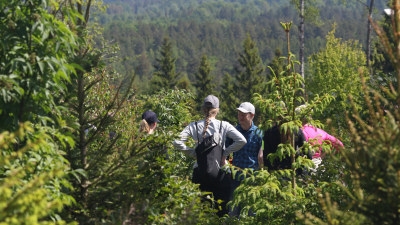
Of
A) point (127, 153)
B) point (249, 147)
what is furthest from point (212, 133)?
point (127, 153)

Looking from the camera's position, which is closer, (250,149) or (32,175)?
(32,175)

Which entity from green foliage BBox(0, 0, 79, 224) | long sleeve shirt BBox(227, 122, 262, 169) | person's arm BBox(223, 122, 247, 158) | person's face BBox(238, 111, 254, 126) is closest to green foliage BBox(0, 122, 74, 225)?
green foliage BBox(0, 0, 79, 224)

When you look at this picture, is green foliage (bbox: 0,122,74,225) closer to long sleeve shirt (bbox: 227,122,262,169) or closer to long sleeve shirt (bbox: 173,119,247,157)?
long sleeve shirt (bbox: 173,119,247,157)

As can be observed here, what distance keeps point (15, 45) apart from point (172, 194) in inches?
76.5

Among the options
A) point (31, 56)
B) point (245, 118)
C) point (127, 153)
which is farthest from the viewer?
point (245, 118)

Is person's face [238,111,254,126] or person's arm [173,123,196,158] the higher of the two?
person's face [238,111,254,126]

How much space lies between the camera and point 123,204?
4.32 m

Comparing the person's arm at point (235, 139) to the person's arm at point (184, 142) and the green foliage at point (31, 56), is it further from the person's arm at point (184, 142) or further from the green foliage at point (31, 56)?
the green foliage at point (31, 56)

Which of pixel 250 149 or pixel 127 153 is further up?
pixel 127 153

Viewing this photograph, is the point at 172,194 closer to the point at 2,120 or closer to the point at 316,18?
the point at 2,120

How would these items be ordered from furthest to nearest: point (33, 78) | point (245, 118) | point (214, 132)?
point (245, 118) → point (214, 132) → point (33, 78)

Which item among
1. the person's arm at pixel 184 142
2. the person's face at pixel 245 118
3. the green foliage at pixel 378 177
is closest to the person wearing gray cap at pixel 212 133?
the person's arm at pixel 184 142

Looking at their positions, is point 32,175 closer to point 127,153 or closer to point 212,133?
point 127,153

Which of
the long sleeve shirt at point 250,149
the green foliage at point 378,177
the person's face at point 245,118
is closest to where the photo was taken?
the green foliage at point 378,177
